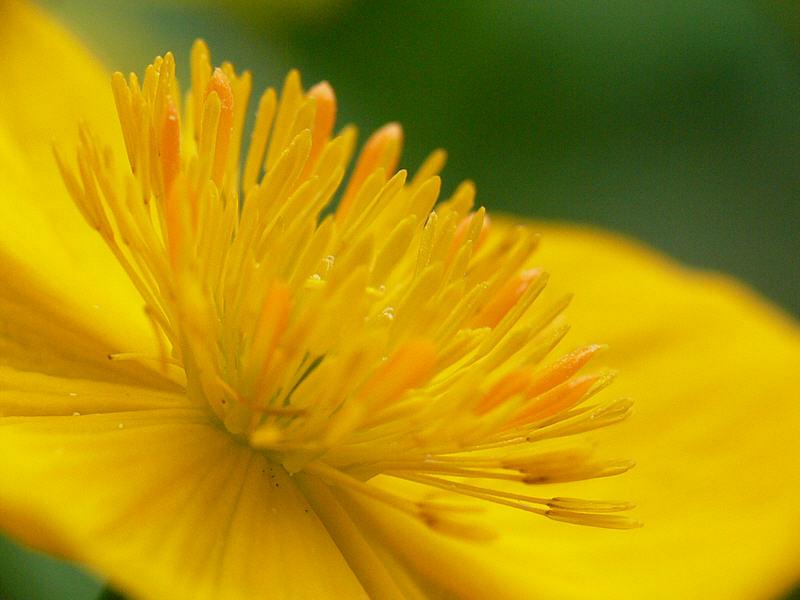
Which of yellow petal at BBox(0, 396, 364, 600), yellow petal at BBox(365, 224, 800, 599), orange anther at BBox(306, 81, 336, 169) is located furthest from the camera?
orange anther at BBox(306, 81, 336, 169)

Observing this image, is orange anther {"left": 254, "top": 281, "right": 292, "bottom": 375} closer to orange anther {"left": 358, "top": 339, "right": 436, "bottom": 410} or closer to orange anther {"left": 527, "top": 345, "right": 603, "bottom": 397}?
orange anther {"left": 358, "top": 339, "right": 436, "bottom": 410}

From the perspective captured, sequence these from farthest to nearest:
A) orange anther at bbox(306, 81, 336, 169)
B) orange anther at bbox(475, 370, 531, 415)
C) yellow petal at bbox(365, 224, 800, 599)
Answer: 1. orange anther at bbox(306, 81, 336, 169)
2. yellow petal at bbox(365, 224, 800, 599)
3. orange anther at bbox(475, 370, 531, 415)

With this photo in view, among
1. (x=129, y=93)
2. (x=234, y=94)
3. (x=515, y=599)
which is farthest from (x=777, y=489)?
(x=129, y=93)

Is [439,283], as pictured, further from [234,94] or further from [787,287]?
[787,287]

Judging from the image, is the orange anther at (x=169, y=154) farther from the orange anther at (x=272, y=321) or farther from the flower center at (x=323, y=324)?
the orange anther at (x=272, y=321)

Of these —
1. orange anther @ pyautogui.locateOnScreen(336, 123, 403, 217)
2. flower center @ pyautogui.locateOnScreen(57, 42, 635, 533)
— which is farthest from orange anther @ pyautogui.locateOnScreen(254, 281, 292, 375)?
orange anther @ pyautogui.locateOnScreen(336, 123, 403, 217)

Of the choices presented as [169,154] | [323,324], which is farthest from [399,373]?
[169,154]

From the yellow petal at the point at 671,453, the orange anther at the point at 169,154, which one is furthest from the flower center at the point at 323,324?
the yellow petal at the point at 671,453
